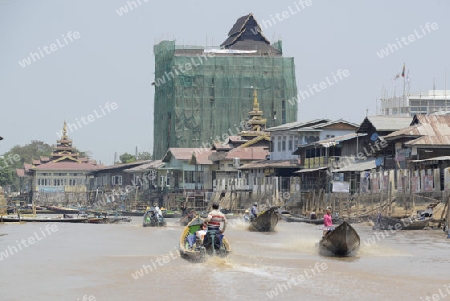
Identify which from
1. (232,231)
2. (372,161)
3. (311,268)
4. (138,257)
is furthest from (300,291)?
(372,161)

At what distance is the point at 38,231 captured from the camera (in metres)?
43.0

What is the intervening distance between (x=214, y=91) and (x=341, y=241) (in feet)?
193

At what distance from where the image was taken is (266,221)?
40.7m

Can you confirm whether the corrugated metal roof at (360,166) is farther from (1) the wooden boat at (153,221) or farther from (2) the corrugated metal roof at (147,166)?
(2) the corrugated metal roof at (147,166)

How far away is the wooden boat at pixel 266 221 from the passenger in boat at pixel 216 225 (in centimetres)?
1671

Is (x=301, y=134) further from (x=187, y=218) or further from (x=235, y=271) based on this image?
(x=235, y=271)

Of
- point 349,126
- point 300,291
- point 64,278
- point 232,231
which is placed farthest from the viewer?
point 349,126

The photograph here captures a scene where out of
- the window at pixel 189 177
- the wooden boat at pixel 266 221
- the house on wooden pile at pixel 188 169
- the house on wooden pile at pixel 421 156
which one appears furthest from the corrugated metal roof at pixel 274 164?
the wooden boat at pixel 266 221

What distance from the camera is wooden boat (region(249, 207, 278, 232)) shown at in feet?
133

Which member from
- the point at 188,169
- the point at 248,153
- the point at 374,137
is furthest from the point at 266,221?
the point at 188,169

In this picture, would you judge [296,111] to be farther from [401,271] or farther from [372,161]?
[401,271]

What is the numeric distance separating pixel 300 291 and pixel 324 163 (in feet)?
123

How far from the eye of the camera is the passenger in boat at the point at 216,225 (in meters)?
23.7

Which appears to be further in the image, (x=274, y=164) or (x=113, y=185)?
(x=113, y=185)
